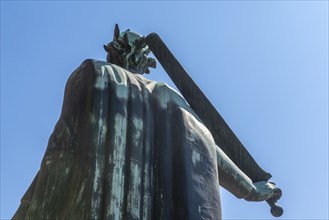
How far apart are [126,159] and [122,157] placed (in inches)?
1.4

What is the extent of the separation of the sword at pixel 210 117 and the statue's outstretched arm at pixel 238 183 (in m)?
0.24

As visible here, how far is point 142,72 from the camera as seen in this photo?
563cm

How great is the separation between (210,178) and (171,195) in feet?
1.21

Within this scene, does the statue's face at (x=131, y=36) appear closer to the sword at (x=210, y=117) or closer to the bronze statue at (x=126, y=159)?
the sword at (x=210, y=117)

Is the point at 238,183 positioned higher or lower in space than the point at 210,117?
lower

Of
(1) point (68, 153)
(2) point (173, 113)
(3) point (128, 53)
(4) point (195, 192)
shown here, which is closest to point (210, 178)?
(4) point (195, 192)

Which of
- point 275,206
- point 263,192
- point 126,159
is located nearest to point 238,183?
point 263,192

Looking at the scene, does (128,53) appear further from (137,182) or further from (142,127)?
(137,182)

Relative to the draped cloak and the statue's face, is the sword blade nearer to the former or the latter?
the statue's face

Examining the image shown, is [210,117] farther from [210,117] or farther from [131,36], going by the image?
[131,36]

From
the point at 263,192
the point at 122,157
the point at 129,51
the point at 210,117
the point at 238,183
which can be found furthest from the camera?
the point at 210,117

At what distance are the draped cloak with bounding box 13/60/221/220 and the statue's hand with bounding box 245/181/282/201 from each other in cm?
69

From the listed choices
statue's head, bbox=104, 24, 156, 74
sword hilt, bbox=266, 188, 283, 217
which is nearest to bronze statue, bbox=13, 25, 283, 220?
sword hilt, bbox=266, 188, 283, 217

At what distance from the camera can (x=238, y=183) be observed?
525cm
